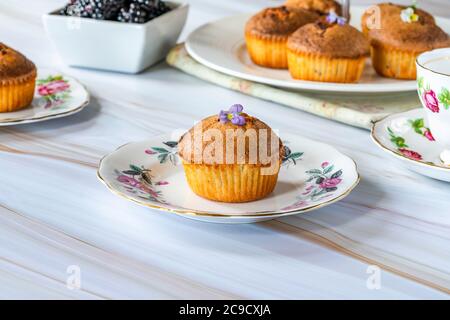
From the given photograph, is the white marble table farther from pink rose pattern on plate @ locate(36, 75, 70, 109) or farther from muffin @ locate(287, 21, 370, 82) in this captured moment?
muffin @ locate(287, 21, 370, 82)

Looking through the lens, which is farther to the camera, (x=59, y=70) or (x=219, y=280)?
(x=59, y=70)

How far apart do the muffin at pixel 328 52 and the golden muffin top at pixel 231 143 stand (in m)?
0.46

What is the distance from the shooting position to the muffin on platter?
1.50 meters

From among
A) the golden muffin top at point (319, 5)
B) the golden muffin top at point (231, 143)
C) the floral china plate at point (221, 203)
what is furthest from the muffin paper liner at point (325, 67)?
the golden muffin top at point (231, 143)

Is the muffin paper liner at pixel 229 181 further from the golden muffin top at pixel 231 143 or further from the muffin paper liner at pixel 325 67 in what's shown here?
the muffin paper liner at pixel 325 67

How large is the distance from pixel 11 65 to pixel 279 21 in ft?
1.86

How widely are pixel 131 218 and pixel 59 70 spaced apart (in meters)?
0.68

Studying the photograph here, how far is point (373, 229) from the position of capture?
1.02m

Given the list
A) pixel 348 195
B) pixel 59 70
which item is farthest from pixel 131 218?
pixel 59 70

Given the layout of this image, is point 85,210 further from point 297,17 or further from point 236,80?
point 297,17

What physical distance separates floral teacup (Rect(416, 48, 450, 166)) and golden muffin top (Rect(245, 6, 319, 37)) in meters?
0.47

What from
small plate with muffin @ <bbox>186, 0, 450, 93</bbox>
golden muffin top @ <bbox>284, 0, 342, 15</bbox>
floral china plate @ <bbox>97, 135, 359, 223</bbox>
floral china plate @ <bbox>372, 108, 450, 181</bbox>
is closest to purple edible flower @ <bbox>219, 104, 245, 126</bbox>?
floral china plate @ <bbox>97, 135, 359, 223</bbox>
